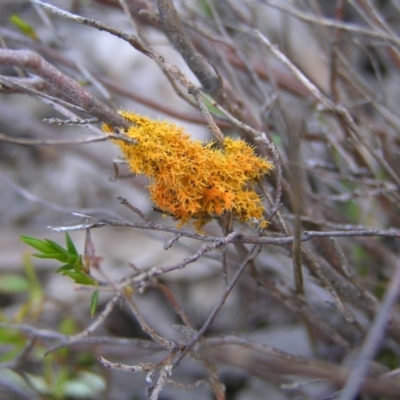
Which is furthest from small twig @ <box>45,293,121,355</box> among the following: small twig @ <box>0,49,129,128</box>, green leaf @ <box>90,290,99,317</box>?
small twig @ <box>0,49,129,128</box>

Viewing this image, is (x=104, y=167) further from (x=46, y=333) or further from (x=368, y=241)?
(x=368, y=241)

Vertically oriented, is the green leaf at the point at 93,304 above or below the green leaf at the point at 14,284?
above

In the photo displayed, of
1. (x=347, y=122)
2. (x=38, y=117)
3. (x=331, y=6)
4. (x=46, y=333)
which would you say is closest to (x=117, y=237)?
(x=38, y=117)

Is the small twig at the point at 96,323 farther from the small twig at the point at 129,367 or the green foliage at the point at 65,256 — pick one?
the small twig at the point at 129,367

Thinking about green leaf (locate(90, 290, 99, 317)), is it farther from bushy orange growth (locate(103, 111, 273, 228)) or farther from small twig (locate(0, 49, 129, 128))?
small twig (locate(0, 49, 129, 128))

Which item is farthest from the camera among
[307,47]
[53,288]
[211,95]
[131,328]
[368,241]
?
[307,47]

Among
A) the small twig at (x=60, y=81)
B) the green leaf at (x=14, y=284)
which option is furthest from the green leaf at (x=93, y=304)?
the green leaf at (x=14, y=284)

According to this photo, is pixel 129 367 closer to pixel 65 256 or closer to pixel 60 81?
pixel 65 256

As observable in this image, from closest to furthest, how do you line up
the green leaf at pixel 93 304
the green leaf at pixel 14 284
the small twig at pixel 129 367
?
1. the small twig at pixel 129 367
2. the green leaf at pixel 93 304
3. the green leaf at pixel 14 284

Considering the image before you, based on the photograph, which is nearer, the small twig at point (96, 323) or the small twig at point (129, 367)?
the small twig at point (129, 367)
